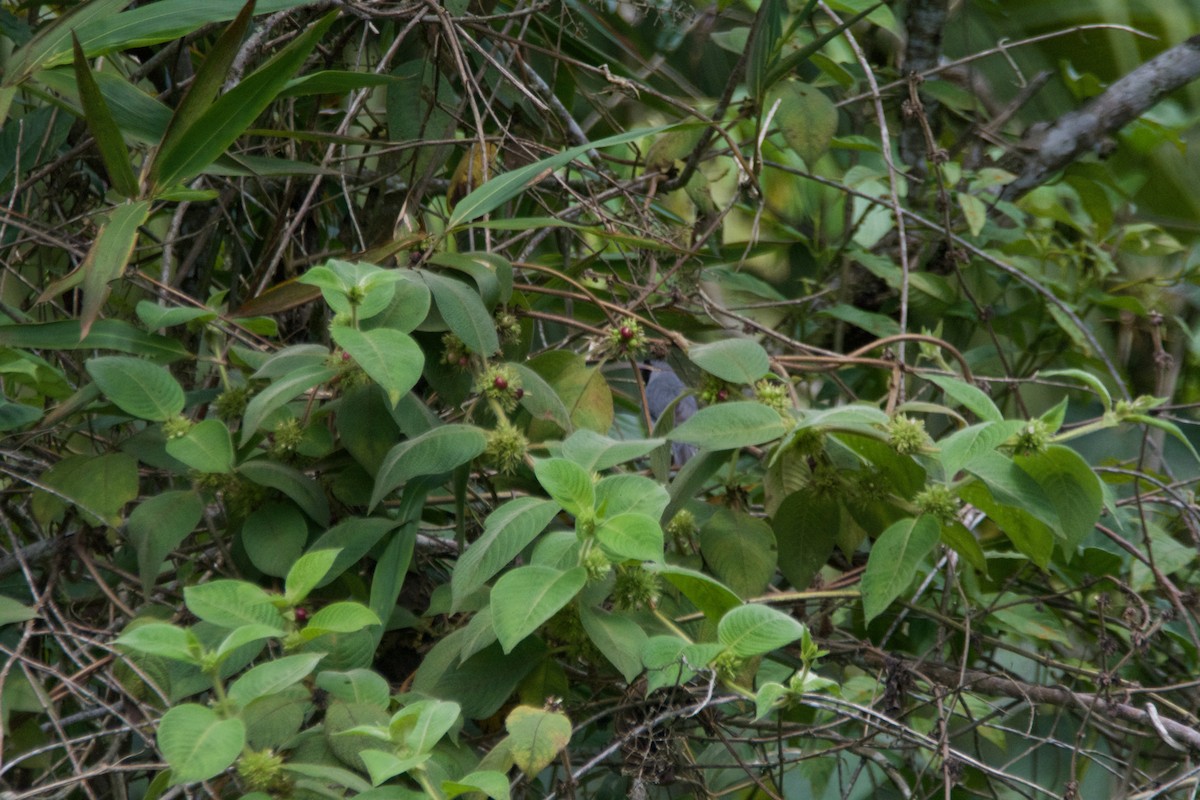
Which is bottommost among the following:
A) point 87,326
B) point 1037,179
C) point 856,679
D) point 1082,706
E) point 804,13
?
point 856,679

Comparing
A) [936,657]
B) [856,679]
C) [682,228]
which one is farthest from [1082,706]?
[682,228]

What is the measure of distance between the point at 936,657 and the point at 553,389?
500 millimetres

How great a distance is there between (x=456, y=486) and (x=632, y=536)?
209 millimetres

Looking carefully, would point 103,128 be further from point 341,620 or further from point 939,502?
point 939,502

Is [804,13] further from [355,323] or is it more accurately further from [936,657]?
[936,657]

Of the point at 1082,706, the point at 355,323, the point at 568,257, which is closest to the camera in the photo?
the point at 355,323

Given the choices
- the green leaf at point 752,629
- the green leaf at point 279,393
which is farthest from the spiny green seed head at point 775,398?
the green leaf at point 279,393

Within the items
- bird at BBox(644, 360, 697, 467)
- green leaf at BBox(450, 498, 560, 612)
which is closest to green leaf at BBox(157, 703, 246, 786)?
green leaf at BBox(450, 498, 560, 612)

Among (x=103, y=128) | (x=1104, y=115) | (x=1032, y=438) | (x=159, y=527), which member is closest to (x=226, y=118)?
(x=103, y=128)

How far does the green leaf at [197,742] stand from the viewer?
58 centimetres

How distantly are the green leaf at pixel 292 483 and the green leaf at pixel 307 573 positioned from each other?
125 millimetres

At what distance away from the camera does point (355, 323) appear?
0.76 meters

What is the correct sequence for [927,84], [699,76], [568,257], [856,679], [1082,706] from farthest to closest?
1. [699,76]
2. [927,84]
3. [568,257]
4. [856,679]
5. [1082,706]

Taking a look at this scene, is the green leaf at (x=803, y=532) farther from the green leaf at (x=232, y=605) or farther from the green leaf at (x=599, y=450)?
the green leaf at (x=232, y=605)
